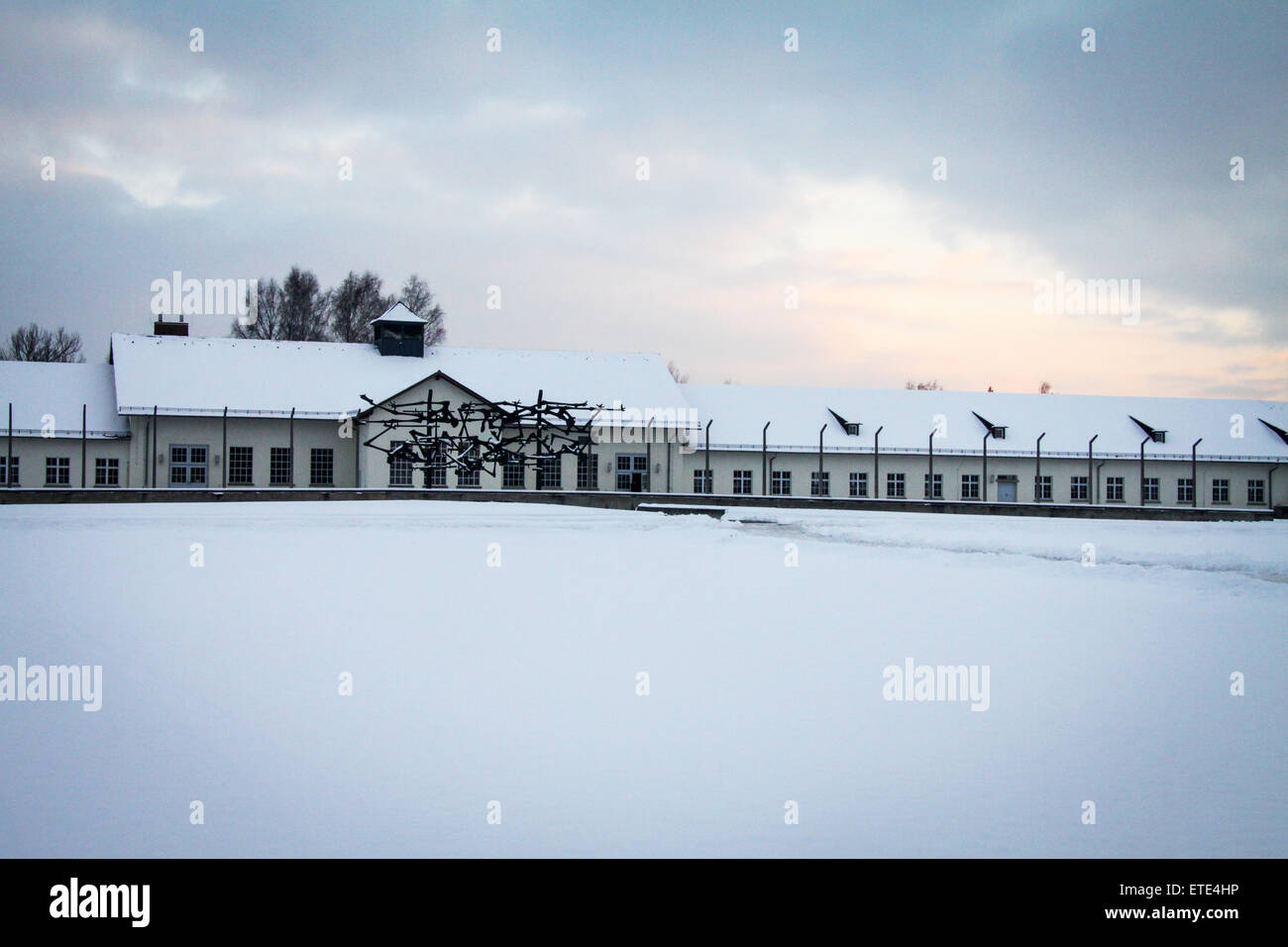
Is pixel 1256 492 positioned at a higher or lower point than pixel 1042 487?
lower

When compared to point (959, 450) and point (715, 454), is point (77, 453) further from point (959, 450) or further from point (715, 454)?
point (959, 450)

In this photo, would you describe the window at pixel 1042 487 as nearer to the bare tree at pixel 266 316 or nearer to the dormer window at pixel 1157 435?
the dormer window at pixel 1157 435

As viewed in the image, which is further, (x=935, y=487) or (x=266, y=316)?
(x=266, y=316)

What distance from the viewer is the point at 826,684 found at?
401 inches

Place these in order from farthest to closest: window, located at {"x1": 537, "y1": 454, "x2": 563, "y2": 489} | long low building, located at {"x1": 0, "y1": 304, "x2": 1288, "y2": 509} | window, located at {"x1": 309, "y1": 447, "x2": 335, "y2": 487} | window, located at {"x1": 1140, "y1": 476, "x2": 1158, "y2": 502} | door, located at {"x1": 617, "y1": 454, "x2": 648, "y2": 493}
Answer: window, located at {"x1": 1140, "y1": 476, "x2": 1158, "y2": 502} → door, located at {"x1": 617, "y1": 454, "x2": 648, "y2": 493} → window, located at {"x1": 537, "y1": 454, "x2": 563, "y2": 489} → window, located at {"x1": 309, "y1": 447, "x2": 335, "y2": 487} → long low building, located at {"x1": 0, "y1": 304, "x2": 1288, "y2": 509}

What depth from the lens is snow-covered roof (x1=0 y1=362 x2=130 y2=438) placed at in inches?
1649

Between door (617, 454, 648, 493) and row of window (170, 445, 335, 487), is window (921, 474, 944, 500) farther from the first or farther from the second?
row of window (170, 445, 335, 487)

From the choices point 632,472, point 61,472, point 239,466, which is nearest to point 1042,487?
point 632,472

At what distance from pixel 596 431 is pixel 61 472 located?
63.9ft

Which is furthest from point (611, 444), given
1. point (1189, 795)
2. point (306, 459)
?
point (1189, 795)

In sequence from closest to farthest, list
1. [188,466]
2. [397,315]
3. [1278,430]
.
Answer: [188,466], [397,315], [1278,430]

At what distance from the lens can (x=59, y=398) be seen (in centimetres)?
4366

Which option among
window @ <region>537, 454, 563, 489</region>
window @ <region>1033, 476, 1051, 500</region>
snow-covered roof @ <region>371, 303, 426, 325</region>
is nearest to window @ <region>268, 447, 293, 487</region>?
snow-covered roof @ <region>371, 303, 426, 325</region>

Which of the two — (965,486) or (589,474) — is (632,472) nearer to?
(589,474)
